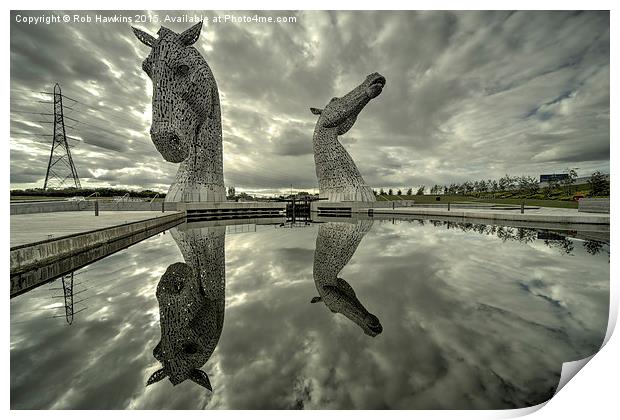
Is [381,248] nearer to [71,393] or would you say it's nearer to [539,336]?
[539,336]

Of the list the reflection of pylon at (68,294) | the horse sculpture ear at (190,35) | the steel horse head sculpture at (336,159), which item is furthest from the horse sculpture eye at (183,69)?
the reflection of pylon at (68,294)

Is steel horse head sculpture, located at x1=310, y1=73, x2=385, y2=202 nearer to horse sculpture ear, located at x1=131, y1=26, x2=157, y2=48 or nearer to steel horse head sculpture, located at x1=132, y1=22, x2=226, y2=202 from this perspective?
steel horse head sculpture, located at x1=132, y1=22, x2=226, y2=202

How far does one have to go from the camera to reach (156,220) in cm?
1015

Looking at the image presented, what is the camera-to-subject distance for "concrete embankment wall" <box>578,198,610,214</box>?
14.4 meters

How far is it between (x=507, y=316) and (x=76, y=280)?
589 cm

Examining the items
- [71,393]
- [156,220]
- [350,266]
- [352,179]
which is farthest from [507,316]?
[352,179]

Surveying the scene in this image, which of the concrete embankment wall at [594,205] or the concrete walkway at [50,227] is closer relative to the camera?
the concrete walkway at [50,227]

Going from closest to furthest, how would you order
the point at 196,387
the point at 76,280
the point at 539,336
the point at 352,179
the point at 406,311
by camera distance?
1. the point at 196,387
2. the point at 539,336
3. the point at 406,311
4. the point at 76,280
5. the point at 352,179

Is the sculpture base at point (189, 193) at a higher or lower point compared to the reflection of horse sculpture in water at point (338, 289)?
higher

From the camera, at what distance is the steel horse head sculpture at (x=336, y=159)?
67.3 feet

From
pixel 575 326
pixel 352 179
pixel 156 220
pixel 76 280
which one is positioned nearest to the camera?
pixel 575 326

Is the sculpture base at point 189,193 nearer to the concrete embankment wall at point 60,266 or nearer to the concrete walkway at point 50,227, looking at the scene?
the concrete walkway at point 50,227

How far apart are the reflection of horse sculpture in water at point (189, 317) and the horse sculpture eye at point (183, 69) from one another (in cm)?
1182
